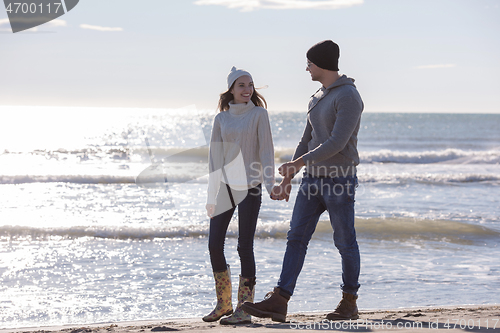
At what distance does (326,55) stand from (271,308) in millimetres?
1744

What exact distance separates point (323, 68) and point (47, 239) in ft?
20.1

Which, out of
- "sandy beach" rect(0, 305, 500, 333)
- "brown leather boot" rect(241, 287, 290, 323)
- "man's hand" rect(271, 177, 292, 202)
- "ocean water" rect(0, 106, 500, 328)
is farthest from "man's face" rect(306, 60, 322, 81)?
"ocean water" rect(0, 106, 500, 328)

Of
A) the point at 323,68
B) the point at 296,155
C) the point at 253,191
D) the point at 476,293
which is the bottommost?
the point at 476,293

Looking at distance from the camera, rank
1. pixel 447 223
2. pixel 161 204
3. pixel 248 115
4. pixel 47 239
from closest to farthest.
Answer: pixel 248 115 → pixel 47 239 → pixel 447 223 → pixel 161 204

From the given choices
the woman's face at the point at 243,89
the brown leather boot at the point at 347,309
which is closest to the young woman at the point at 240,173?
the woman's face at the point at 243,89

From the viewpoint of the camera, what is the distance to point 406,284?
17.7 feet

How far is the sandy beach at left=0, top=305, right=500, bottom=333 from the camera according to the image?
3.15 metres

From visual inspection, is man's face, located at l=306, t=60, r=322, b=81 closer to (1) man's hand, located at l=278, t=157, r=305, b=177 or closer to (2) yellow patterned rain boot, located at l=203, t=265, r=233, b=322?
(1) man's hand, located at l=278, t=157, r=305, b=177

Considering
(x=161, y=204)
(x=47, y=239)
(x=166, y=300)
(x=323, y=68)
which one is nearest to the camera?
(x=323, y=68)

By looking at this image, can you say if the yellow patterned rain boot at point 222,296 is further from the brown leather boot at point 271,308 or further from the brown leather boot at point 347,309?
the brown leather boot at point 347,309

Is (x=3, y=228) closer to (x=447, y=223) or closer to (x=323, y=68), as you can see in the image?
(x=323, y=68)

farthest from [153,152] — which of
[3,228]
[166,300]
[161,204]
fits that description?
[166,300]

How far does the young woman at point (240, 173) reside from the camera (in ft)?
11.7

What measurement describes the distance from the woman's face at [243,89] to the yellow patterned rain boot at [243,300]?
4.39 feet
